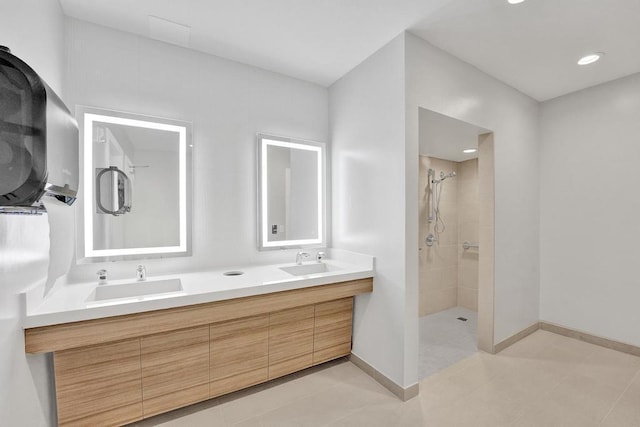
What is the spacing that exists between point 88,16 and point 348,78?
2011 millimetres

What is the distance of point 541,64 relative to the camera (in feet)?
7.98

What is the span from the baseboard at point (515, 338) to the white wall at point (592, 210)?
0.20m

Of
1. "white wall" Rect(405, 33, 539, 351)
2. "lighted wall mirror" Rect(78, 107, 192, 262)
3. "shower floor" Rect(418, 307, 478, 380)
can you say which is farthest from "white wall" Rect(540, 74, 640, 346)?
"lighted wall mirror" Rect(78, 107, 192, 262)

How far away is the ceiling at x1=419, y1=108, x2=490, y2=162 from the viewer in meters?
2.31

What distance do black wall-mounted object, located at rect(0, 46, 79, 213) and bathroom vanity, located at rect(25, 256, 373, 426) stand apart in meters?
0.87

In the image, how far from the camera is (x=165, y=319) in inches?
64.0

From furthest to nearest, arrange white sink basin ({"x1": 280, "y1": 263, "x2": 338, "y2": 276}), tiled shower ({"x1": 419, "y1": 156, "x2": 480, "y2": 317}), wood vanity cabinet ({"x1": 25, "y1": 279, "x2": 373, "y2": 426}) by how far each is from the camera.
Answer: tiled shower ({"x1": 419, "y1": 156, "x2": 480, "y2": 317}), white sink basin ({"x1": 280, "y1": 263, "x2": 338, "y2": 276}), wood vanity cabinet ({"x1": 25, "y1": 279, "x2": 373, "y2": 426})

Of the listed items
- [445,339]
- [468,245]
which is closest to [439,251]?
[468,245]

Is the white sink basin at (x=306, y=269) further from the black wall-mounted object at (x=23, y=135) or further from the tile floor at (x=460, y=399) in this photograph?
the black wall-mounted object at (x=23, y=135)

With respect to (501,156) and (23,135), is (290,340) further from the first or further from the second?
(501,156)

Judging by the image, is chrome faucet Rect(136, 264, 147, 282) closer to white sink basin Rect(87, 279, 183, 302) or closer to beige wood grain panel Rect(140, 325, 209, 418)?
white sink basin Rect(87, 279, 183, 302)

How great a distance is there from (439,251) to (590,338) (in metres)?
1.69

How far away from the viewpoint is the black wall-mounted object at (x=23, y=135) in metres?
0.75

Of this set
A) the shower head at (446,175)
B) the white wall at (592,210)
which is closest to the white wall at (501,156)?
the white wall at (592,210)
